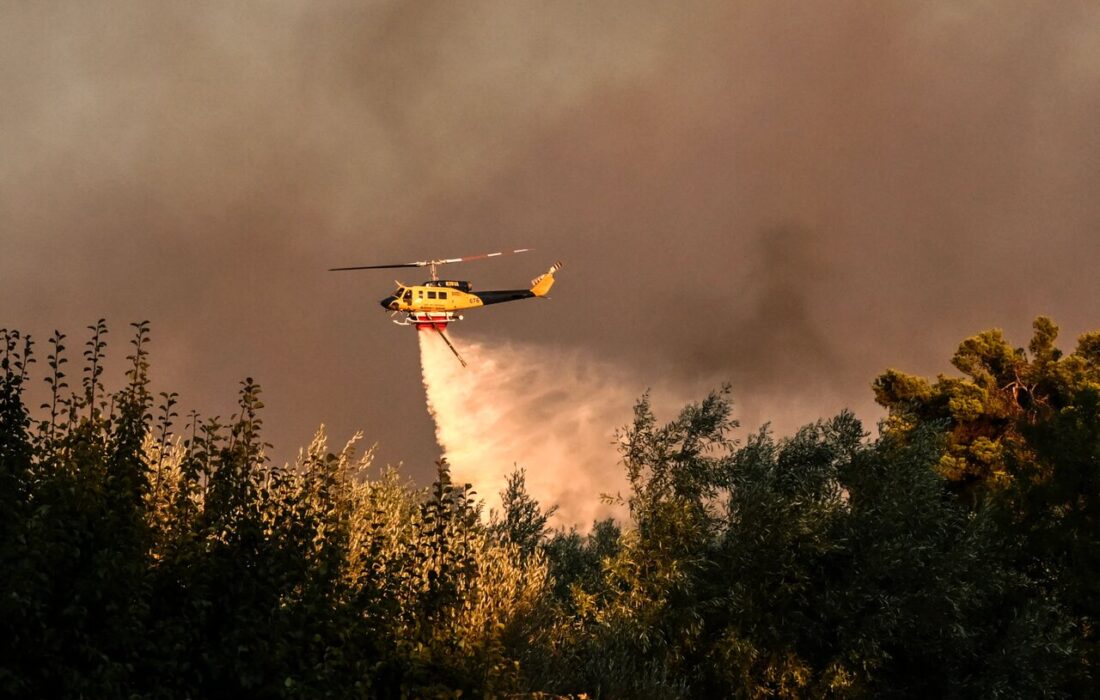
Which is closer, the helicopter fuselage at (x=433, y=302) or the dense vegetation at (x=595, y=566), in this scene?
the dense vegetation at (x=595, y=566)

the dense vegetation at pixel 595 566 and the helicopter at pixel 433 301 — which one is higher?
the helicopter at pixel 433 301

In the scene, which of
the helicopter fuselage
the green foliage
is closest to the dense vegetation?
the green foliage

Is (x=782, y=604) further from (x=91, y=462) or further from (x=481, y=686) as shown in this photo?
(x=91, y=462)

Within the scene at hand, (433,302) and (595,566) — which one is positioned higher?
(433,302)

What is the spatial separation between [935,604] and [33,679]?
30.8 m

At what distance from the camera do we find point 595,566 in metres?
47.6

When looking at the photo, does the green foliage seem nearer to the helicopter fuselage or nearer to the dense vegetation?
the dense vegetation

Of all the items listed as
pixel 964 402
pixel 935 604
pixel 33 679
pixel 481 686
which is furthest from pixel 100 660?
pixel 964 402

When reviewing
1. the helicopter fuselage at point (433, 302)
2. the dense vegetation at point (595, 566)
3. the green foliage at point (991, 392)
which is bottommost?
the dense vegetation at point (595, 566)

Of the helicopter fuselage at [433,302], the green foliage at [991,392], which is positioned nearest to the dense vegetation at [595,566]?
the green foliage at [991,392]

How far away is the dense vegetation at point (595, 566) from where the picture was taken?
1856 centimetres

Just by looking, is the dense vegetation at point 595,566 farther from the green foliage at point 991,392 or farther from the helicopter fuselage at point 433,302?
the helicopter fuselage at point 433,302

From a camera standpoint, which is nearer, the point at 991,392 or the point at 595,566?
the point at 595,566

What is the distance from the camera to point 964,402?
217 ft
